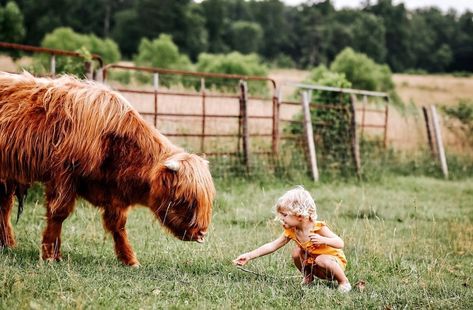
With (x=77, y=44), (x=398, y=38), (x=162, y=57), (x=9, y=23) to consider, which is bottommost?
(x=162, y=57)

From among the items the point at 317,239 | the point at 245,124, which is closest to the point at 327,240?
the point at 317,239

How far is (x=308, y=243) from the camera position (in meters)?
4.79

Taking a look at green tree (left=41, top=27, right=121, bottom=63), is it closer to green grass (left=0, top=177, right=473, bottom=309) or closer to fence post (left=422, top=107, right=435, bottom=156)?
fence post (left=422, top=107, right=435, bottom=156)

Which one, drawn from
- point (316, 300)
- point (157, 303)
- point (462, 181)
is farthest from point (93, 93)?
point (462, 181)

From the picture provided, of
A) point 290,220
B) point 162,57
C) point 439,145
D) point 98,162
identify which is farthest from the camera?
point 162,57

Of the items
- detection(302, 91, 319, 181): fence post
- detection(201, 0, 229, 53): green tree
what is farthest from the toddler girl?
detection(201, 0, 229, 53): green tree

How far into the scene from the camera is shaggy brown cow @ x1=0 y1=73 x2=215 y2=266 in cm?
498

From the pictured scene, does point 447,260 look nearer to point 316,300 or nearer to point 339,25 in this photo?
point 316,300

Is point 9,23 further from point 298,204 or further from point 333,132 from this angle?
point 298,204

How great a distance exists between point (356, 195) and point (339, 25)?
244 ft

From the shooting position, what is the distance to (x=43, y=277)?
4297 mm

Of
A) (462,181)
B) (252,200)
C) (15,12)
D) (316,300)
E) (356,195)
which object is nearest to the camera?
(316,300)

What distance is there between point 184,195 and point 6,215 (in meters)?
1.99

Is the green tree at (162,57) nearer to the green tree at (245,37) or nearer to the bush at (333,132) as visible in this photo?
the green tree at (245,37)
